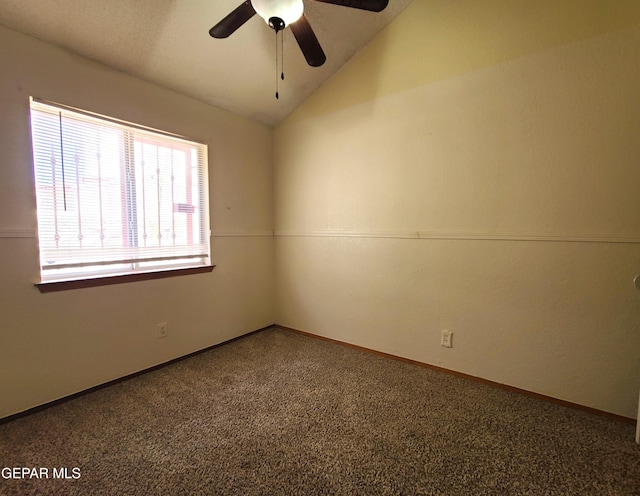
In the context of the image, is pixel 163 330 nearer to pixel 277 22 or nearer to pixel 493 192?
pixel 277 22

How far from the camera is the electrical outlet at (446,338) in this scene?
2.28 m

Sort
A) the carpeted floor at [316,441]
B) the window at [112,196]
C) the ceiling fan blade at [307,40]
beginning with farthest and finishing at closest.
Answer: the window at [112,196], the ceiling fan blade at [307,40], the carpeted floor at [316,441]

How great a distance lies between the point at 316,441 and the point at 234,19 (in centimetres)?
234

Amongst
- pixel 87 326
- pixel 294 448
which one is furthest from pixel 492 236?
pixel 87 326

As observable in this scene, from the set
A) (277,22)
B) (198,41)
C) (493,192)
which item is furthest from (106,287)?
(493,192)

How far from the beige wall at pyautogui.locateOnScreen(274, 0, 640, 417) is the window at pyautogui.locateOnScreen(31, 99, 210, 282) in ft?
4.02

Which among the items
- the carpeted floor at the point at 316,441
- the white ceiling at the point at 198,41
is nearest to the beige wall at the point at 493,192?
the white ceiling at the point at 198,41

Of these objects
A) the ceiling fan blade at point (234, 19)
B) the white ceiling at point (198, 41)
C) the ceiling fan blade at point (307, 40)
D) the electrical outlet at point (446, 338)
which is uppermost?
the white ceiling at point (198, 41)

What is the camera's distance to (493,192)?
2051 millimetres

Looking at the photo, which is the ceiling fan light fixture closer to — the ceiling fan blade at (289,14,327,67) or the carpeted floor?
the ceiling fan blade at (289,14,327,67)

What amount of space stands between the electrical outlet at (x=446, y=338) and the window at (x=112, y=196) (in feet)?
7.43

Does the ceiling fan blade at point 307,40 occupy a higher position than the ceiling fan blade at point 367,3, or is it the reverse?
the ceiling fan blade at point 367,3

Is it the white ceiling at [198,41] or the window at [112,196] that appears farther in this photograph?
the window at [112,196]

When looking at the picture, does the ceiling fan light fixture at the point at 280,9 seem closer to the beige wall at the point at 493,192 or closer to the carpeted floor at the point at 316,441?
the beige wall at the point at 493,192
